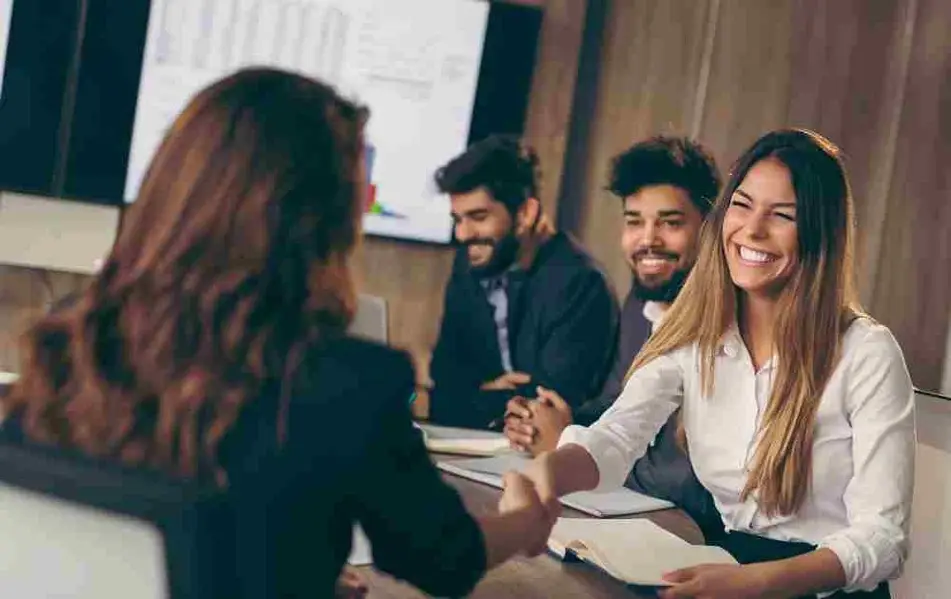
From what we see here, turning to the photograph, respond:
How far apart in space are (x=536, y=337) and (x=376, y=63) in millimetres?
1113

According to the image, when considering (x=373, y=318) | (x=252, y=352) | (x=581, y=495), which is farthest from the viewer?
(x=373, y=318)

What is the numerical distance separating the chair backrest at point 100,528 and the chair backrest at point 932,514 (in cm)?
257

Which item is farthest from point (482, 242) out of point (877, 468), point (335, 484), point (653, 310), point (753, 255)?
point (335, 484)

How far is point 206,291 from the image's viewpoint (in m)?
1.00

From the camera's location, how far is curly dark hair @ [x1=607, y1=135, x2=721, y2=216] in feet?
9.48

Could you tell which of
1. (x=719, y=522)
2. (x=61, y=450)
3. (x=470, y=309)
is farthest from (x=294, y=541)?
(x=470, y=309)

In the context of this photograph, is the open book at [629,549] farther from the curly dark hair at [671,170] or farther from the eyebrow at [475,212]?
the eyebrow at [475,212]

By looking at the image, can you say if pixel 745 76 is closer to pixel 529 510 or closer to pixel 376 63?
pixel 376 63

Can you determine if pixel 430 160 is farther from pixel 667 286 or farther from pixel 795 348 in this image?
pixel 795 348

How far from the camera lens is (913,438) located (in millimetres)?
1690

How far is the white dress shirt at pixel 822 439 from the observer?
1603 mm

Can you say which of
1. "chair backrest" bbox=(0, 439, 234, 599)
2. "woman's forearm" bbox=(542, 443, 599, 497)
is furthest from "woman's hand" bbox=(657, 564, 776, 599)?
"chair backrest" bbox=(0, 439, 234, 599)

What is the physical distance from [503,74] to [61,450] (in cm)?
311

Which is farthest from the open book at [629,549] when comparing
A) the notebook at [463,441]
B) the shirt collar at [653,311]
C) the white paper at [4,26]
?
the white paper at [4,26]
